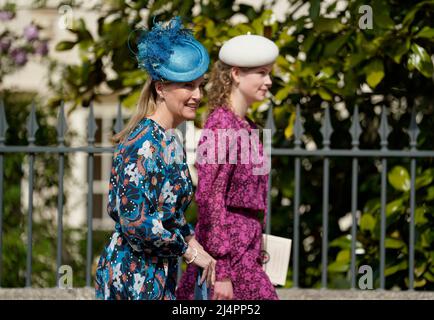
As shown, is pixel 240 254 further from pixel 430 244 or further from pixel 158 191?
pixel 430 244

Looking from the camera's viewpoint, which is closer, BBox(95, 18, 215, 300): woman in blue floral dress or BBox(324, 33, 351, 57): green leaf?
BBox(95, 18, 215, 300): woman in blue floral dress

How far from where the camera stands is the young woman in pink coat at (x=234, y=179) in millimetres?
4094

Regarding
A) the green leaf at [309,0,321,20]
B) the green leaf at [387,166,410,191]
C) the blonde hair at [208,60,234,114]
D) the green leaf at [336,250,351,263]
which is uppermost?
the green leaf at [309,0,321,20]

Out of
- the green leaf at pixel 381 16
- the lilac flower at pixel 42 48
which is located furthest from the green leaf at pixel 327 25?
the lilac flower at pixel 42 48

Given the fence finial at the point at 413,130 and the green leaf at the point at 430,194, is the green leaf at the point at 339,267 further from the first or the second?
the fence finial at the point at 413,130

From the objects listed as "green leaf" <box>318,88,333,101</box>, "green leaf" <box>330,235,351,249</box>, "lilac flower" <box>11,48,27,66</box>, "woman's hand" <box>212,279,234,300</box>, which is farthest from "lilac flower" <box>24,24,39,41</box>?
"woman's hand" <box>212,279,234,300</box>

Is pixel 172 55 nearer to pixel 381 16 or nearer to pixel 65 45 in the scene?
pixel 381 16

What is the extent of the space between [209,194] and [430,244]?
8.38 feet

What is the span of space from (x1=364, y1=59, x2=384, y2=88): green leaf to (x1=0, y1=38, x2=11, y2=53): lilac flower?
9.81 ft

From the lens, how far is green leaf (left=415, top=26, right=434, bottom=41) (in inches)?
234

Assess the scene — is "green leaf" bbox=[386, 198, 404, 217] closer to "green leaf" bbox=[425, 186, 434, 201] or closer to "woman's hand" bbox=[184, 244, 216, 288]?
"green leaf" bbox=[425, 186, 434, 201]

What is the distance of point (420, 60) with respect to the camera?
5.97 meters

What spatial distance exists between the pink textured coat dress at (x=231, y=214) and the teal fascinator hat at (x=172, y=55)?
561 mm

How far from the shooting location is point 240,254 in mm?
4203
